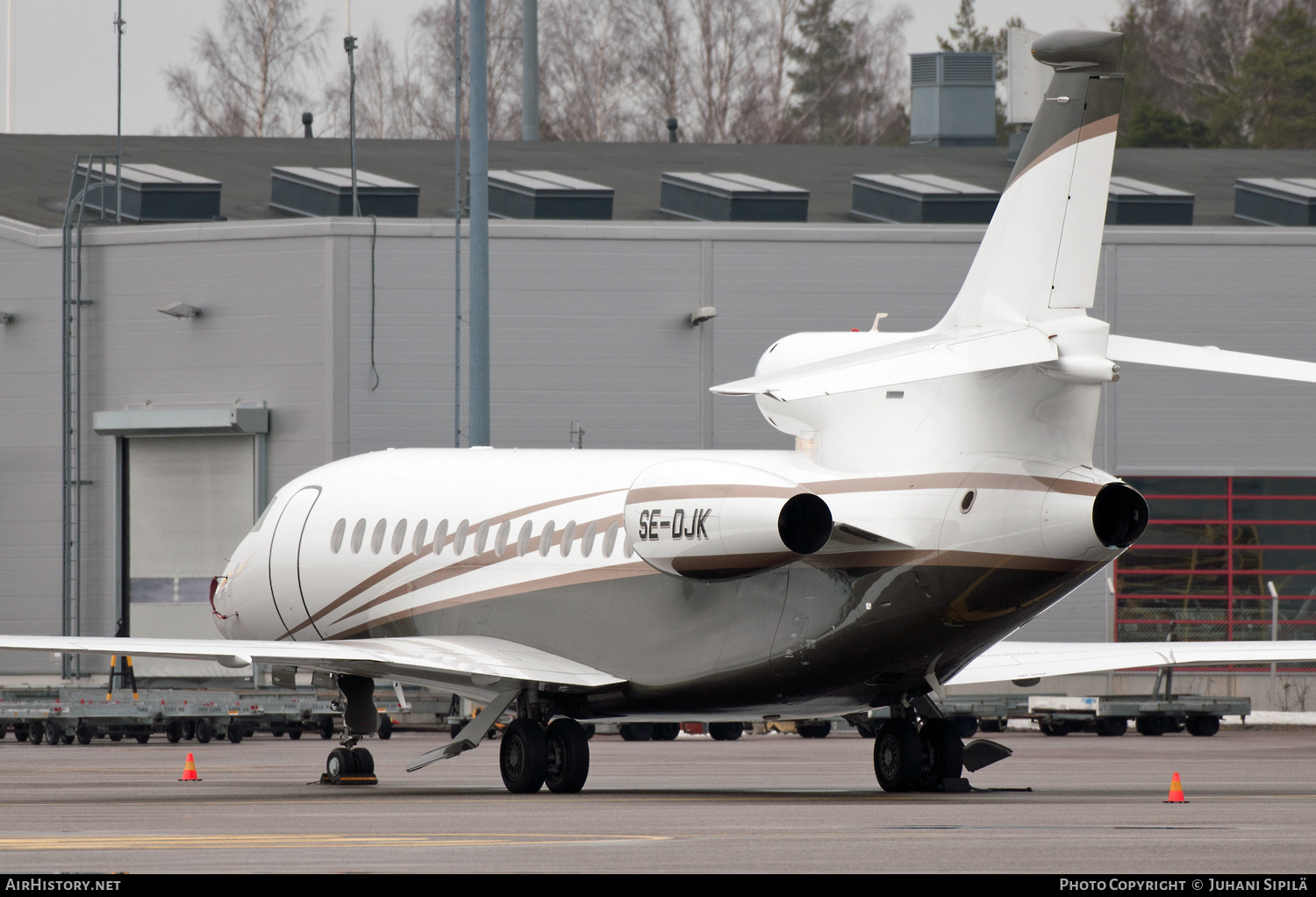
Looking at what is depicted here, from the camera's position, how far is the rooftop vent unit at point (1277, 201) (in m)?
47.2

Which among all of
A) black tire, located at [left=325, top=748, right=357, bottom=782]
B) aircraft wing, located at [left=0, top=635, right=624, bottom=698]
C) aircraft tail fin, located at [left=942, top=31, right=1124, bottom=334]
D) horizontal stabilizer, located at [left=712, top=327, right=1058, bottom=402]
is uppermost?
aircraft tail fin, located at [left=942, top=31, right=1124, bottom=334]

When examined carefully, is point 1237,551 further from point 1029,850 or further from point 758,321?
point 1029,850

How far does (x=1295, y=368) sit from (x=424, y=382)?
2769 centimetres

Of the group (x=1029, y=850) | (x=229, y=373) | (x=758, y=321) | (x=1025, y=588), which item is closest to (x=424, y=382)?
(x=229, y=373)

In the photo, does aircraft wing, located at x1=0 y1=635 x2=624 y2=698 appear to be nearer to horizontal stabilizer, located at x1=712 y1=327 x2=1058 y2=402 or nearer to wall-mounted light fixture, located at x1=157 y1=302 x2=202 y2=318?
horizontal stabilizer, located at x1=712 y1=327 x2=1058 y2=402

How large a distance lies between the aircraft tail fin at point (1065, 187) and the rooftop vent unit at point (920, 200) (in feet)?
90.4

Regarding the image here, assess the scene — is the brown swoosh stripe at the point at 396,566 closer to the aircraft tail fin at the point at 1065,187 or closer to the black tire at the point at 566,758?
the black tire at the point at 566,758

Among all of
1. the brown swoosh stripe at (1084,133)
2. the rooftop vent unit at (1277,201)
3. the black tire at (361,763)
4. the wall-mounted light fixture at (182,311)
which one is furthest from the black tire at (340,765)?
the rooftop vent unit at (1277,201)

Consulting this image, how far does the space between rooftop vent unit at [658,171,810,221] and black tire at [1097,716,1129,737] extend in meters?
14.1

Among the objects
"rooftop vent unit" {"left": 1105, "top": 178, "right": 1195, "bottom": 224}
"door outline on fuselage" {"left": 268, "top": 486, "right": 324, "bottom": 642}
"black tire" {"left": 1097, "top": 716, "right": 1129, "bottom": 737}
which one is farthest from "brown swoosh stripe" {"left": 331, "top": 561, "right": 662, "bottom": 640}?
"rooftop vent unit" {"left": 1105, "top": 178, "right": 1195, "bottom": 224}

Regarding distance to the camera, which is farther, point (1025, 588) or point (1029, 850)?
point (1025, 588)

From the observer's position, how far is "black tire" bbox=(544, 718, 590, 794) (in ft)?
67.1
